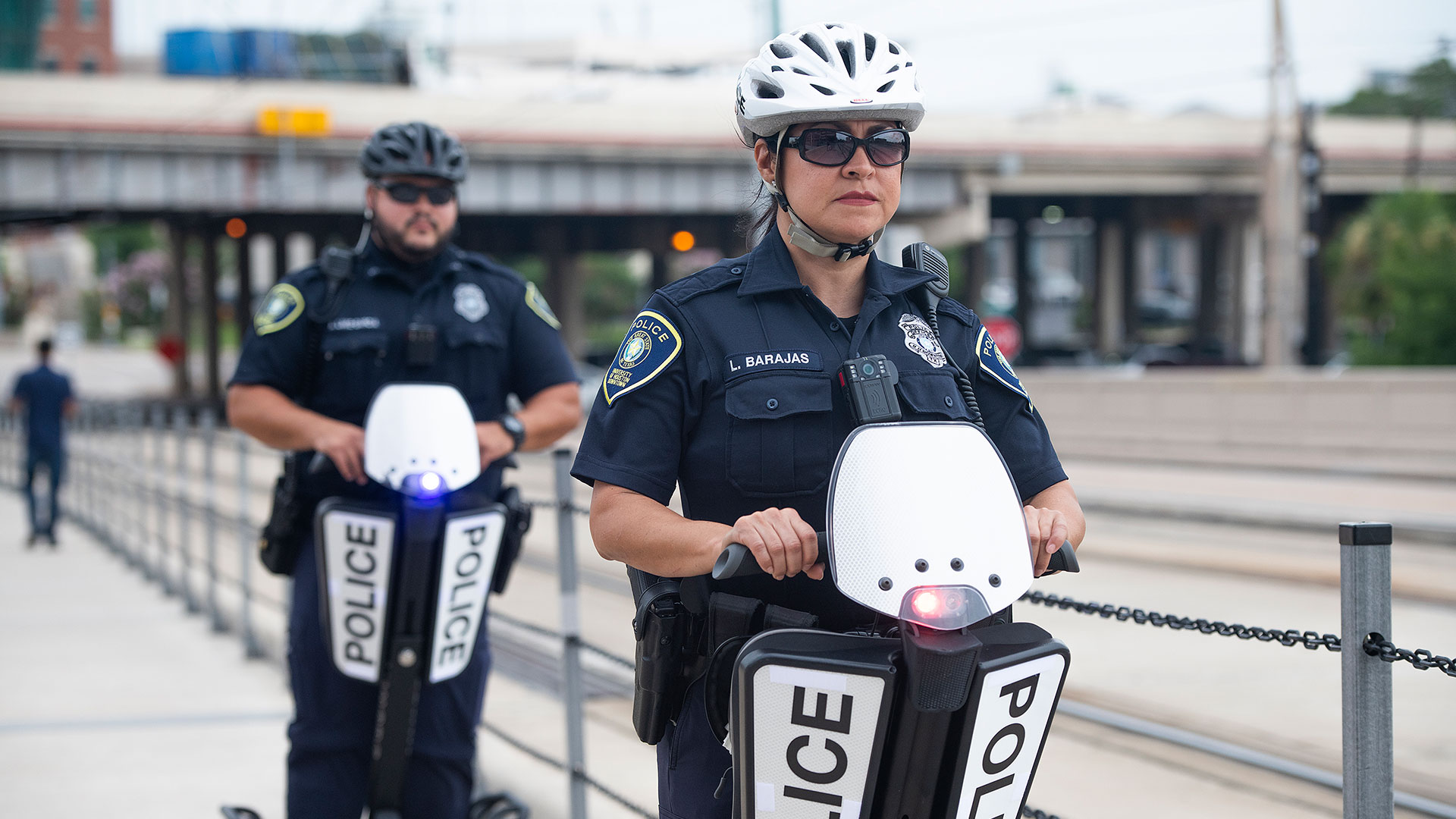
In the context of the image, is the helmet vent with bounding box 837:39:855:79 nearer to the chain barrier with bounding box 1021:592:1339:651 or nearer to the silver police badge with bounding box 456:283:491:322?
the chain barrier with bounding box 1021:592:1339:651

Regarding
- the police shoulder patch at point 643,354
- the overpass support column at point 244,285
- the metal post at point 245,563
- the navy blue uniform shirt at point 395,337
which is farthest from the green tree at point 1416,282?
the overpass support column at point 244,285

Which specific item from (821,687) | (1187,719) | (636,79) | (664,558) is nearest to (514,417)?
(664,558)

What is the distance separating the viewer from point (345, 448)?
149 inches

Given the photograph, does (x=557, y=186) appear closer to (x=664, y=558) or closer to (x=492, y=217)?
(x=492, y=217)

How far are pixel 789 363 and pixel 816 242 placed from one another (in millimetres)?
228

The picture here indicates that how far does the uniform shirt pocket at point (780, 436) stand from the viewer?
224 cm

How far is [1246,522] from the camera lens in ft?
48.4

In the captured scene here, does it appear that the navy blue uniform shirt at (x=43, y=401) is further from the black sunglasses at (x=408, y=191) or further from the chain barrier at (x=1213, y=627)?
the chain barrier at (x=1213, y=627)

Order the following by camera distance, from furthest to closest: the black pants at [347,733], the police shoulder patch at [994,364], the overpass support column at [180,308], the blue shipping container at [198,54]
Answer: the overpass support column at [180,308] < the blue shipping container at [198,54] < the black pants at [347,733] < the police shoulder patch at [994,364]

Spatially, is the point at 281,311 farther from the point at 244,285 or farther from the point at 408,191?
the point at 244,285

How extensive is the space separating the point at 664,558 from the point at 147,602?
895 cm

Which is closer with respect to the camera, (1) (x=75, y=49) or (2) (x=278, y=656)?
(2) (x=278, y=656)

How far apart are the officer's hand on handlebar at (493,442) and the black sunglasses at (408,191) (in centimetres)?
67

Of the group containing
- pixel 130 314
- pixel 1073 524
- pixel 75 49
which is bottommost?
pixel 130 314
